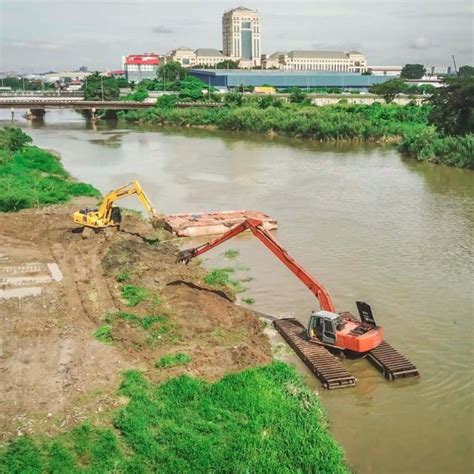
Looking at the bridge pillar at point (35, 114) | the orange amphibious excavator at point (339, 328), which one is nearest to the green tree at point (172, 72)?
the bridge pillar at point (35, 114)

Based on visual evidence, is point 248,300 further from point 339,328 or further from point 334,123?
point 334,123

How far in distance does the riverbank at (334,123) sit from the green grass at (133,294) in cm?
3158

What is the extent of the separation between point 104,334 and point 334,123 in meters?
49.1

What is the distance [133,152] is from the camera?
51844mm

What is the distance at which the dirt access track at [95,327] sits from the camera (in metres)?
11.1

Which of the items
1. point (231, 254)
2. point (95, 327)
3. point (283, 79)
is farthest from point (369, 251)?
point (283, 79)

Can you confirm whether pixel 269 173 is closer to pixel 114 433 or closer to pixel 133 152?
pixel 133 152

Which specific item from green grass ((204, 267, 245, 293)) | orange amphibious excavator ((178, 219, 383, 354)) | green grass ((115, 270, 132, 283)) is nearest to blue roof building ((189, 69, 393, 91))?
green grass ((204, 267, 245, 293))

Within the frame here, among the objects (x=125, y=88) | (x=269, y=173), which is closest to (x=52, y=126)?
(x=125, y=88)

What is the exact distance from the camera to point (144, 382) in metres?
11.6

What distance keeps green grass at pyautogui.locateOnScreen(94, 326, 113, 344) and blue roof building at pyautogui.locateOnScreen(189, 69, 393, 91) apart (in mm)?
116288

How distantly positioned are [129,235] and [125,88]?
100.0m

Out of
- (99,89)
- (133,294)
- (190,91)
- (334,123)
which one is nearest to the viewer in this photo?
(133,294)

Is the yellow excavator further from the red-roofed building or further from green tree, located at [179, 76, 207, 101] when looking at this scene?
the red-roofed building
